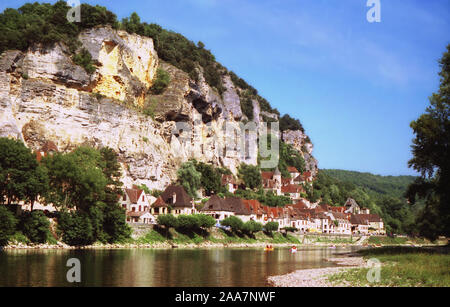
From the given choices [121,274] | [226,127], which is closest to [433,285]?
[121,274]

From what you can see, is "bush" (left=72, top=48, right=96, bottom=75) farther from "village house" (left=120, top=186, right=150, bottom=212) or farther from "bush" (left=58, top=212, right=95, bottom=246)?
"bush" (left=58, top=212, right=95, bottom=246)

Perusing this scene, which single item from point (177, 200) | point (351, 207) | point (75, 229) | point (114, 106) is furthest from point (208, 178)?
point (351, 207)

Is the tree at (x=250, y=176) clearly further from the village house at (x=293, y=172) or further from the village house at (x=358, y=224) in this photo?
the village house at (x=358, y=224)

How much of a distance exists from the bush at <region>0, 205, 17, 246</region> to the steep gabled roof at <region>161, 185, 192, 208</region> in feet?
132

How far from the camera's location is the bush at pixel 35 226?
53.2 m

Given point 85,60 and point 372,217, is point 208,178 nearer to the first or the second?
point 85,60

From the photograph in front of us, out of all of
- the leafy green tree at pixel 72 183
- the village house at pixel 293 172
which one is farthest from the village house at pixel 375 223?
the leafy green tree at pixel 72 183

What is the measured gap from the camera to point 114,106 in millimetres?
88125

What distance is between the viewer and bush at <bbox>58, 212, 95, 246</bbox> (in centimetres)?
5675

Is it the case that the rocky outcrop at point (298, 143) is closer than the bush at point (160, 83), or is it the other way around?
the bush at point (160, 83)

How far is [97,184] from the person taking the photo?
5941 centimetres

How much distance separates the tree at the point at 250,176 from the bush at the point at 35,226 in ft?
276

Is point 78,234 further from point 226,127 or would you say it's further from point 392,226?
point 392,226

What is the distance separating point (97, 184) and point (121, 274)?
27.5 metres
